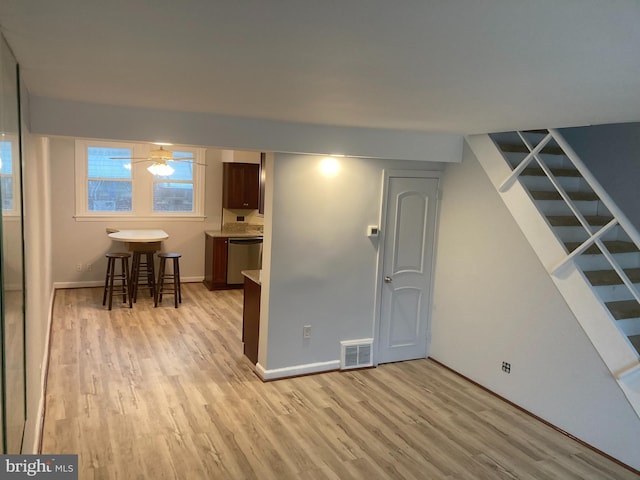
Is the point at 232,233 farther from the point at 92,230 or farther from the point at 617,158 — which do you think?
the point at 617,158

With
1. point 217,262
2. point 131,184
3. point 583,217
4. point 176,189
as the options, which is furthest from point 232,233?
point 583,217

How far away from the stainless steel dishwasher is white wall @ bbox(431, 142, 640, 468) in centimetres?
366

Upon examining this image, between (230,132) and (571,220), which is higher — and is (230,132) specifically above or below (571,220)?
above

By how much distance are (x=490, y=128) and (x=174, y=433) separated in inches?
135

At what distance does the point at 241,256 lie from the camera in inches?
320

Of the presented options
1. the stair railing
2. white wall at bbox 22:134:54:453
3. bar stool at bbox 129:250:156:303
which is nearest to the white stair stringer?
the stair railing

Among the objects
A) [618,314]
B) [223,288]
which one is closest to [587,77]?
[618,314]

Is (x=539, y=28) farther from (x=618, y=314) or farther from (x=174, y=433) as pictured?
(x=174, y=433)

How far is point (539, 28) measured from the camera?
152 cm

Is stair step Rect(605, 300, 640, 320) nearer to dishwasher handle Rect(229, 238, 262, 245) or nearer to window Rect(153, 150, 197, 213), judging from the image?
dishwasher handle Rect(229, 238, 262, 245)

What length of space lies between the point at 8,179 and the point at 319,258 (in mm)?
3346

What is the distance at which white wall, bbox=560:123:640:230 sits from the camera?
4488 millimetres

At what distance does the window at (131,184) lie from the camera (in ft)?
25.3

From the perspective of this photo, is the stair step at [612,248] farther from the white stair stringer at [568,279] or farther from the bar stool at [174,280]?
the bar stool at [174,280]
